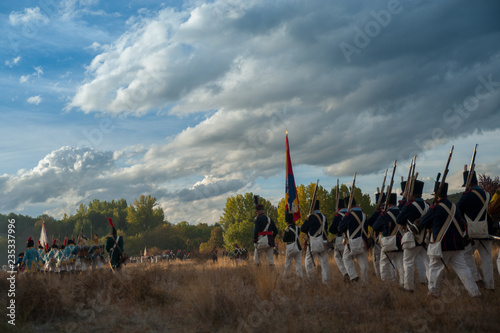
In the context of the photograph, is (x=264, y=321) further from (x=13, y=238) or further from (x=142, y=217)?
(x=142, y=217)

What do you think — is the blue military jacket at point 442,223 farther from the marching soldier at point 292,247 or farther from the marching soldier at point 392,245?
the marching soldier at point 292,247

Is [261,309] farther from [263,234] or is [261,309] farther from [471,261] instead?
[263,234]

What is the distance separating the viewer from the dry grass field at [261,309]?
6.36 m

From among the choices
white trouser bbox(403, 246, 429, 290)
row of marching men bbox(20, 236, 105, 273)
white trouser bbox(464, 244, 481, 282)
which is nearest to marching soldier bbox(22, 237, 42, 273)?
row of marching men bbox(20, 236, 105, 273)

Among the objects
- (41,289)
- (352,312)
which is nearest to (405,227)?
(352,312)

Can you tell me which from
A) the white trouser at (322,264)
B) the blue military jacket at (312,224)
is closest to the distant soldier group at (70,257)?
the white trouser at (322,264)

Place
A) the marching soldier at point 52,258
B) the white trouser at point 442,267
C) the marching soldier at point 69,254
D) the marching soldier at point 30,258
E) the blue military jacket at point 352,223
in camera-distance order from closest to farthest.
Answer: the white trouser at point 442,267, the blue military jacket at point 352,223, the marching soldier at point 30,258, the marching soldier at point 69,254, the marching soldier at point 52,258

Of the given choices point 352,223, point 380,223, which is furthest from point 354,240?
point 380,223

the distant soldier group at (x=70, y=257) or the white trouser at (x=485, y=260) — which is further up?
the distant soldier group at (x=70, y=257)

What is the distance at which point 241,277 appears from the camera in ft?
37.9

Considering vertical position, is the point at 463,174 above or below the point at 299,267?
above

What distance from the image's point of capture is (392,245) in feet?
31.0

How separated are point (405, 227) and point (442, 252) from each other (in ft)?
4.85

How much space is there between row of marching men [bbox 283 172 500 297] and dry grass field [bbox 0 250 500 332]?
1.49 ft
